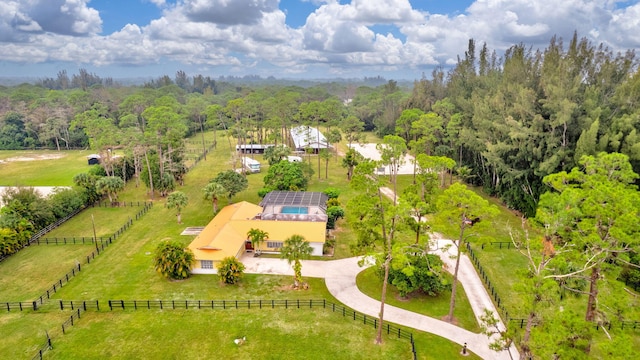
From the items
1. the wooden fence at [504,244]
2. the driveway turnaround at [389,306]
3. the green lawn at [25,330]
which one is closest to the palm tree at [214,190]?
the driveway turnaround at [389,306]

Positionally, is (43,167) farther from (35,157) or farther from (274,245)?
(274,245)

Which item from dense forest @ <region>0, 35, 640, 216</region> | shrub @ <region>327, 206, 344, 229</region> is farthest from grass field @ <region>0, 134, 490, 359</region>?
dense forest @ <region>0, 35, 640, 216</region>

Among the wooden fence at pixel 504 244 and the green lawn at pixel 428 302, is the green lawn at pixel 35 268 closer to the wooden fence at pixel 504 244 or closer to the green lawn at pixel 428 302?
the green lawn at pixel 428 302

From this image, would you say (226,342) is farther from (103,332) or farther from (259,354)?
(103,332)

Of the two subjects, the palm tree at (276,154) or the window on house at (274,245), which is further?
the palm tree at (276,154)

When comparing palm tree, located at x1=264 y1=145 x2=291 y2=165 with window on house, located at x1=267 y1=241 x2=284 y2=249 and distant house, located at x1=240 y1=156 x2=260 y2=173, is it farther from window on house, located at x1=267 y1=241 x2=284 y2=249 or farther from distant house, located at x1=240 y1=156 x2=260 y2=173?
window on house, located at x1=267 y1=241 x2=284 y2=249

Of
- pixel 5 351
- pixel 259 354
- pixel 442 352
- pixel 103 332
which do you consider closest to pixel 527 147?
pixel 442 352
